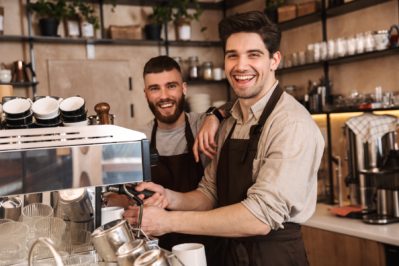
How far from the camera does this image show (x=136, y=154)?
1257 millimetres

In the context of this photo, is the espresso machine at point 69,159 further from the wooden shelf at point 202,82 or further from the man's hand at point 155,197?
the wooden shelf at point 202,82

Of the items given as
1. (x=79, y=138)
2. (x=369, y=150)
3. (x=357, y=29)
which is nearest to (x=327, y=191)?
(x=369, y=150)

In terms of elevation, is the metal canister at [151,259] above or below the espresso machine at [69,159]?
below

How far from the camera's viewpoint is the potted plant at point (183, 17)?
5156 mm

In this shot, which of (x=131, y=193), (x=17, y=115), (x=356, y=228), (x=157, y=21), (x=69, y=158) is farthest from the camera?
(x=157, y=21)

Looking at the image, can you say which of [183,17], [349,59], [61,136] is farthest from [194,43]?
[61,136]

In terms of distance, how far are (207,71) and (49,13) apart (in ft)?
5.73

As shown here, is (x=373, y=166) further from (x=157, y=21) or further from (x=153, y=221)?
(x=157, y=21)

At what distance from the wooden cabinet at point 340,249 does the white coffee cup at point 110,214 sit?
5.18 ft

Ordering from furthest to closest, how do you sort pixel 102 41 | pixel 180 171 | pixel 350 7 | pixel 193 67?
pixel 193 67
pixel 102 41
pixel 350 7
pixel 180 171

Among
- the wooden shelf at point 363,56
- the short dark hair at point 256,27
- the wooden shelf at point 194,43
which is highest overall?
the wooden shelf at point 194,43

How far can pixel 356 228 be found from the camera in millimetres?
2773

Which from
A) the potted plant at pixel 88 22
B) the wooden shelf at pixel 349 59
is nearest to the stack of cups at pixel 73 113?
the wooden shelf at pixel 349 59

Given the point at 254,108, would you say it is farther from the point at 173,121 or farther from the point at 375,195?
the point at 375,195
